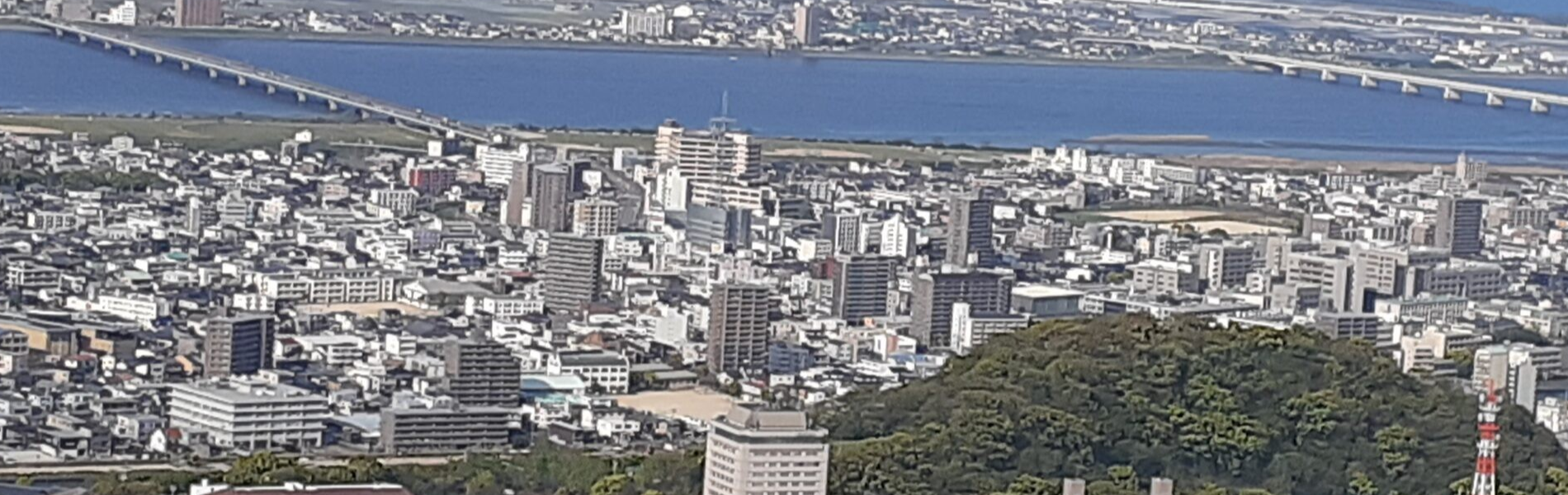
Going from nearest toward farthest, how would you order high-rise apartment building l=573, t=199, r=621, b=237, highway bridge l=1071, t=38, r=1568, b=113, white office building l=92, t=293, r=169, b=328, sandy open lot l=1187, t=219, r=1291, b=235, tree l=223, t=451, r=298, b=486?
tree l=223, t=451, r=298, b=486 → white office building l=92, t=293, r=169, b=328 → high-rise apartment building l=573, t=199, r=621, b=237 → sandy open lot l=1187, t=219, r=1291, b=235 → highway bridge l=1071, t=38, r=1568, b=113

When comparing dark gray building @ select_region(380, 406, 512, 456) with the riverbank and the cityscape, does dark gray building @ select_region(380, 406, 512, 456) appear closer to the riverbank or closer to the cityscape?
the cityscape

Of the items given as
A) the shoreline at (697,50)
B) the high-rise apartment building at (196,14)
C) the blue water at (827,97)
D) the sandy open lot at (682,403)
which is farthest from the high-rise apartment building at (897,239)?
the high-rise apartment building at (196,14)

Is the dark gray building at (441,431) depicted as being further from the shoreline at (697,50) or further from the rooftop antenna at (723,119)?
the shoreline at (697,50)

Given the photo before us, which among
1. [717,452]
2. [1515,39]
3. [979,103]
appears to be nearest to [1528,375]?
[717,452]

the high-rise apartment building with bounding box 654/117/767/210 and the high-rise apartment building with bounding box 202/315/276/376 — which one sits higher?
the high-rise apartment building with bounding box 202/315/276/376

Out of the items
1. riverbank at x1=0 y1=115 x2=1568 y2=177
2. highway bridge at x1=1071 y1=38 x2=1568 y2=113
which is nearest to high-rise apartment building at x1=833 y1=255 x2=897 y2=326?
riverbank at x1=0 y1=115 x2=1568 y2=177

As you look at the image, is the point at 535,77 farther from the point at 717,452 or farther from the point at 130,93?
the point at 717,452
